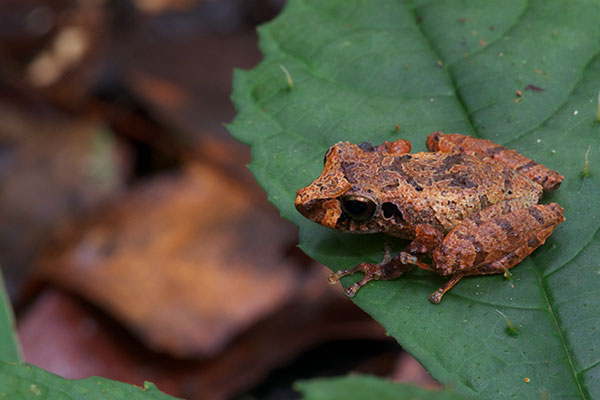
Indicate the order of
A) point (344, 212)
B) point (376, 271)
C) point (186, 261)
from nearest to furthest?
point (376, 271), point (344, 212), point (186, 261)

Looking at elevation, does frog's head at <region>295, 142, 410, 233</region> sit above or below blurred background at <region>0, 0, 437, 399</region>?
above

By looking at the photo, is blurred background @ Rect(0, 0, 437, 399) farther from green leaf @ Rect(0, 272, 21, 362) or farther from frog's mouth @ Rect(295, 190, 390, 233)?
Answer: frog's mouth @ Rect(295, 190, 390, 233)

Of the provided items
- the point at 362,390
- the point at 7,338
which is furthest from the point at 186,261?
the point at 362,390

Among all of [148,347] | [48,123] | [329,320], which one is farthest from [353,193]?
[48,123]

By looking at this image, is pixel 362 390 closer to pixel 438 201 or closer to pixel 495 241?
pixel 495 241

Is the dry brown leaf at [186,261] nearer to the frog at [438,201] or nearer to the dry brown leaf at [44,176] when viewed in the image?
the dry brown leaf at [44,176]

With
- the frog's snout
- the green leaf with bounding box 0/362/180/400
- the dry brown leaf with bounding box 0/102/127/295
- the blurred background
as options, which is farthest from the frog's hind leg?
the dry brown leaf with bounding box 0/102/127/295

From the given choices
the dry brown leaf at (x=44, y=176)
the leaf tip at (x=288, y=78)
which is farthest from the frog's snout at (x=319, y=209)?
the dry brown leaf at (x=44, y=176)
